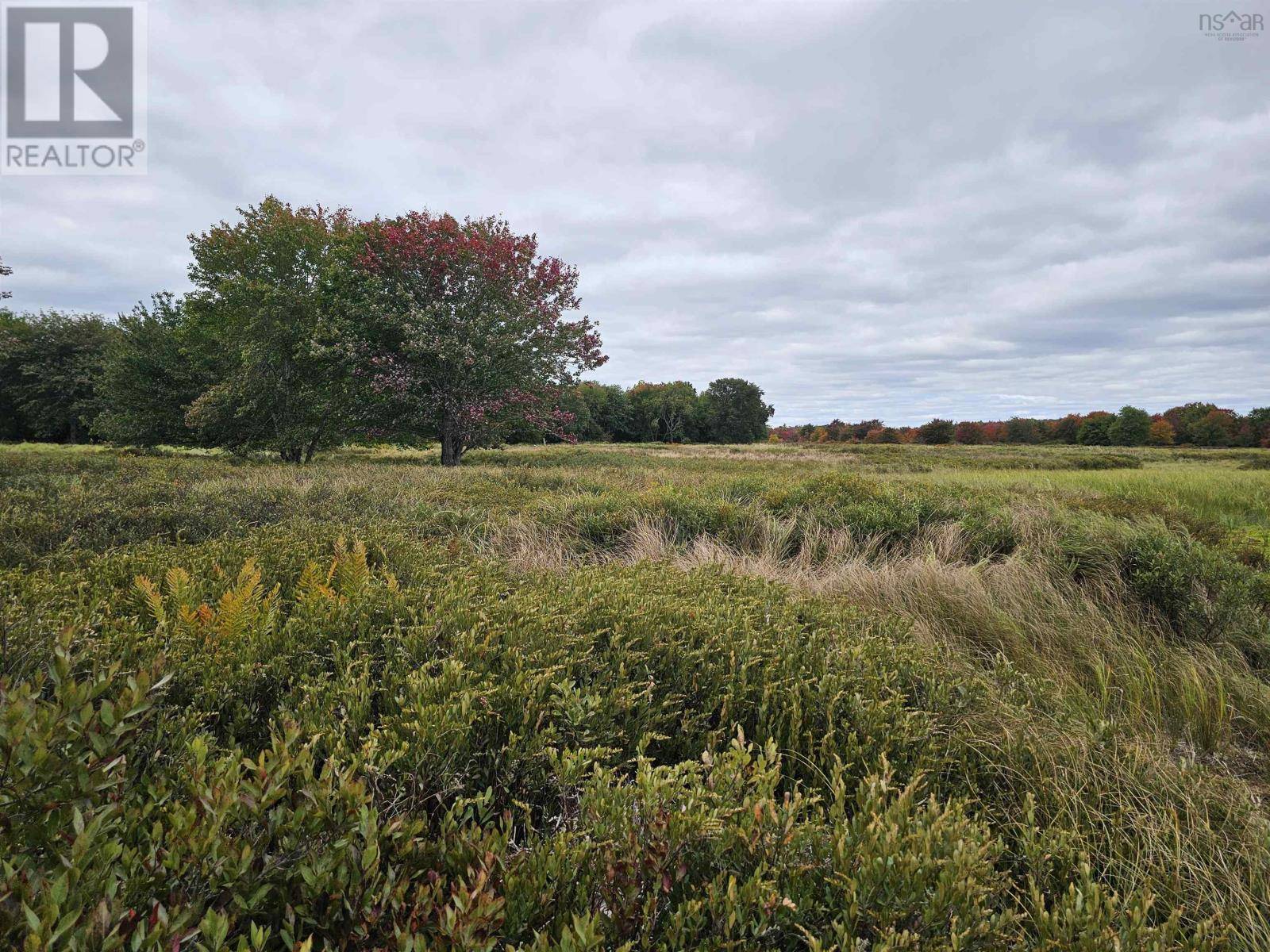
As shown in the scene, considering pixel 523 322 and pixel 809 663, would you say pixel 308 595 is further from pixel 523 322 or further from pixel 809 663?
pixel 523 322

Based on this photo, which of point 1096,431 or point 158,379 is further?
point 1096,431

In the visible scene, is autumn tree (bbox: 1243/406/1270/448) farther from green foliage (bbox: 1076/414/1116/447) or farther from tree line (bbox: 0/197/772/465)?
tree line (bbox: 0/197/772/465)

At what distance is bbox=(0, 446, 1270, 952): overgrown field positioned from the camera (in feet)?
4.07

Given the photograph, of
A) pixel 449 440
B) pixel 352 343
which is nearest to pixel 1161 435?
pixel 449 440

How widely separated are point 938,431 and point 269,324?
75.1 metres

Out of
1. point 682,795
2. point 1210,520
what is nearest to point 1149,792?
point 682,795

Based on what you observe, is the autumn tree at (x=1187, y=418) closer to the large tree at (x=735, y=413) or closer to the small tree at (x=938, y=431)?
the small tree at (x=938, y=431)

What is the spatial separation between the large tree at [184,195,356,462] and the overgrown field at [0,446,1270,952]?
12576 millimetres

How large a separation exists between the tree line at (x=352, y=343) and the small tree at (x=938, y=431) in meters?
65.9

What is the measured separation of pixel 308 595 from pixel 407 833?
196cm

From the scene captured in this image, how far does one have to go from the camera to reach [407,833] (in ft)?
4.52

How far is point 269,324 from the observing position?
16.8 meters

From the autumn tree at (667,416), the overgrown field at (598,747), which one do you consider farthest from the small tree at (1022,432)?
the overgrown field at (598,747)

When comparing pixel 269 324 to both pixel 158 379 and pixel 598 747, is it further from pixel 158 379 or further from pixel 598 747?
pixel 598 747
